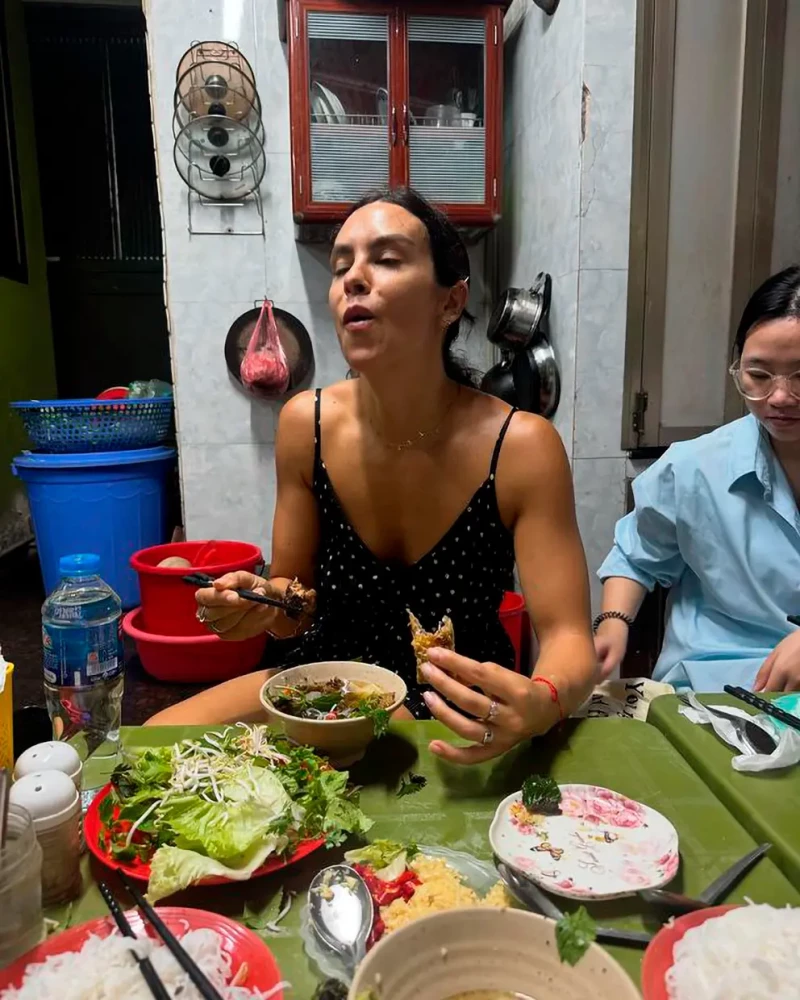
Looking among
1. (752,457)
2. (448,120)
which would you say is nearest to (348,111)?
(448,120)

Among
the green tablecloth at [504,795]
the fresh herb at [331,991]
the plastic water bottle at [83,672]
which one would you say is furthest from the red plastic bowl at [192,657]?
the fresh herb at [331,991]

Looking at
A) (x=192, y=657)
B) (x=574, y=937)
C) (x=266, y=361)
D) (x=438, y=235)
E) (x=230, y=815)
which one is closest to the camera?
(x=574, y=937)

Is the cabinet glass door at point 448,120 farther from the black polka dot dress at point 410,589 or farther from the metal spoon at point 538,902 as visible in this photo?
the metal spoon at point 538,902

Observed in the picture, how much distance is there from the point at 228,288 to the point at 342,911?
2.91 metres

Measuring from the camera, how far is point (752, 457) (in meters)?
1.56

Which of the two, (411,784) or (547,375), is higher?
(547,375)

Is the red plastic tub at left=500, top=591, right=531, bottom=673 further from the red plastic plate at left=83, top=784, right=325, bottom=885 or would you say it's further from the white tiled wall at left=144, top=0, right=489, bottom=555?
the red plastic plate at left=83, top=784, right=325, bottom=885

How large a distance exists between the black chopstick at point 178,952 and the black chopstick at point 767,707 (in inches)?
32.4

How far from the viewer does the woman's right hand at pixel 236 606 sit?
127 centimetres

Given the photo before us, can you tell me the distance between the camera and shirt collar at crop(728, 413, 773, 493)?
5.09 feet

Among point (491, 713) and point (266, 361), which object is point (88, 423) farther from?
point (491, 713)

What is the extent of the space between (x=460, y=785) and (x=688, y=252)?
208 centimetres

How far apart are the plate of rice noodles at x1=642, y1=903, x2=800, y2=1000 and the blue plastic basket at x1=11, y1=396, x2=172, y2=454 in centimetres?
312

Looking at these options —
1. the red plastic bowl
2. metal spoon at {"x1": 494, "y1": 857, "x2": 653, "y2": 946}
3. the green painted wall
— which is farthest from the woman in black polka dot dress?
the green painted wall
